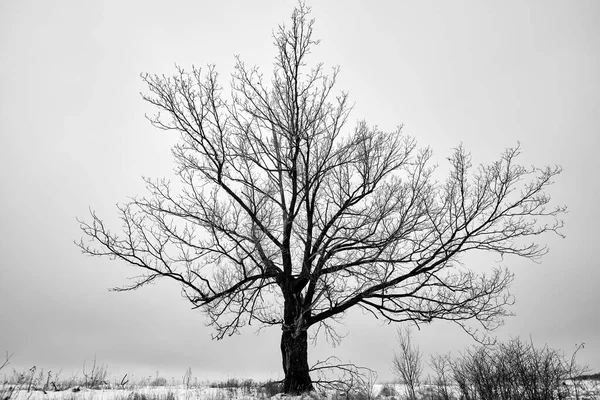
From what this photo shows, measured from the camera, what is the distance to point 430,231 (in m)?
11.0

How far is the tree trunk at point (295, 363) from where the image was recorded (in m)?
9.94

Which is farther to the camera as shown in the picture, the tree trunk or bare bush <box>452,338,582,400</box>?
the tree trunk

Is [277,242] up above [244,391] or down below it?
above

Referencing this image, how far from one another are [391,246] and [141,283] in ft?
23.6

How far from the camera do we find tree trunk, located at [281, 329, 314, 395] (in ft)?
32.6

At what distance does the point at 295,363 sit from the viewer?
10.2m

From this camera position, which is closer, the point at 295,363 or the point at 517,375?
the point at 517,375

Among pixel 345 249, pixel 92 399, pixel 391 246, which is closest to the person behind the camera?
pixel 92 399

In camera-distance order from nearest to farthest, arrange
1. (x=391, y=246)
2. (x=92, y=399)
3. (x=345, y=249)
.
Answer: (x=92, y=399) < (x=391, y=246) < (x=345, y=249)

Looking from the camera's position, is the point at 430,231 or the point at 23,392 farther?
the point at 430,231

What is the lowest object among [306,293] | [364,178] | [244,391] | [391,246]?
[244,391]

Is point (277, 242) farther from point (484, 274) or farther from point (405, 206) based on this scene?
point (484, 274)

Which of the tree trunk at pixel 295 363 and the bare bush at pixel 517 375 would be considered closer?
the bare bush at pixel 517 375

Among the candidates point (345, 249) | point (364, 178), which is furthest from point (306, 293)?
point (364, 178)
